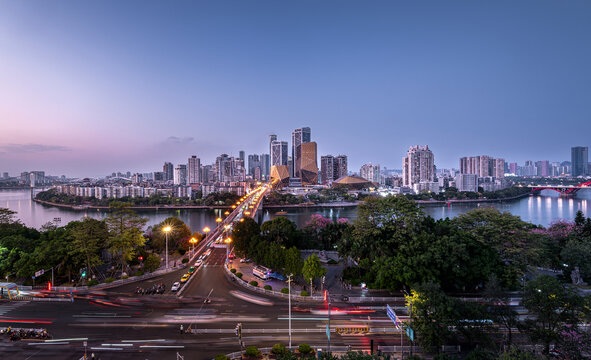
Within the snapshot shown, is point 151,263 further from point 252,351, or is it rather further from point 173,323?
point 252,351

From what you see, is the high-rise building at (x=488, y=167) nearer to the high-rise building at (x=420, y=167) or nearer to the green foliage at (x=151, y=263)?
the high-rise building at (x=420, y=167)

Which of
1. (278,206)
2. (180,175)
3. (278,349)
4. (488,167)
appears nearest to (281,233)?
(278,349)

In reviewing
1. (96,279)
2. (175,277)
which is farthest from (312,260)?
(96,279)

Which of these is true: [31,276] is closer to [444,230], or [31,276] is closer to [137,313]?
[137,313]

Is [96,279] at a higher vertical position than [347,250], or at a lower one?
lower

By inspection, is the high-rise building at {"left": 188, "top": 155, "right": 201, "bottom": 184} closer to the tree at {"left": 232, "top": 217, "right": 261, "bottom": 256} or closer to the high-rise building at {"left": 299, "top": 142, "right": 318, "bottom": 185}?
the high-rise building at {"left": 299, "top": 142, "right": 318, "bottom": 185}

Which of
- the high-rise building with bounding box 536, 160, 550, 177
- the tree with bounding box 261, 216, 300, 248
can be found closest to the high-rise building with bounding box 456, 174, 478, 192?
the tree with bounding box 261, 216, 300, 248

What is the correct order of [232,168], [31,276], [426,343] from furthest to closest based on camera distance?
[232,168] → [31,276] → [426,343]
